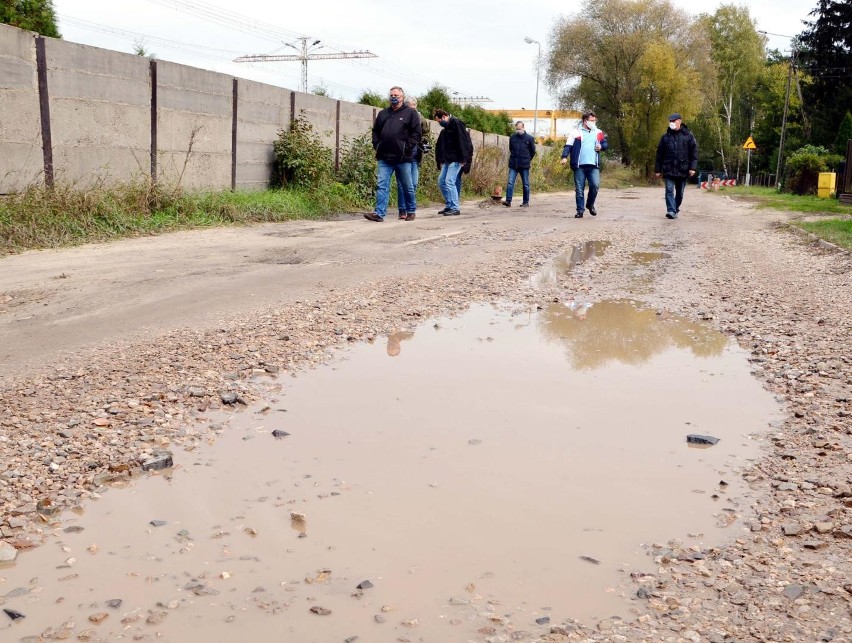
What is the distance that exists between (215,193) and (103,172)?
2.17m

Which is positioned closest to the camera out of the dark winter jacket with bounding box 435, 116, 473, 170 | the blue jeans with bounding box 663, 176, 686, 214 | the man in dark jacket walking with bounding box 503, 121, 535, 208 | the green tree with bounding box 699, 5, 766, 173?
the blue jeans with bounding box 663, 176, 686, 214

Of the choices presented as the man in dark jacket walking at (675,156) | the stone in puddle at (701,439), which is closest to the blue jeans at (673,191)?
the man in dark jacket walking at (675,156)

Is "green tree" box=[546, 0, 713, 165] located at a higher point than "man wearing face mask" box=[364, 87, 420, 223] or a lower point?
higher

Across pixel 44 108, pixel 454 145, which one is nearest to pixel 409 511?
pixel 44 108

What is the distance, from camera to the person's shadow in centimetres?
458

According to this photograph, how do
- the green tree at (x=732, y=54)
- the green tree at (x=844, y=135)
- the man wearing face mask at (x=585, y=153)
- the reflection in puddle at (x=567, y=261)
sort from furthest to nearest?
1. the green tree at (x=732, y=54)
2. the green tree at (x=844, y=135)
3. the man wearing face mask at (x=585, y=153)
4. the reflection in puddle at (x=567, y=261)

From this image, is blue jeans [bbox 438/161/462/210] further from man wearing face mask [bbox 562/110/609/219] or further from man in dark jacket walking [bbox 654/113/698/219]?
man in dark jacket walking [bbox 654/113/698/219]

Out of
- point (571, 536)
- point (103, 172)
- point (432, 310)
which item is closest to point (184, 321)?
point (432, 310)

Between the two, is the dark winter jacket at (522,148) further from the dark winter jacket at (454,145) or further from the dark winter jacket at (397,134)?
the dark winter jacket at (397,134)

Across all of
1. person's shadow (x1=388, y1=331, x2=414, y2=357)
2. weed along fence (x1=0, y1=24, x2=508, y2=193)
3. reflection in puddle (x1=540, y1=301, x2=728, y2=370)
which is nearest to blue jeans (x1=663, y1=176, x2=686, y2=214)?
weed along fence (x1=0, y1=24, x2=508, y2=193)

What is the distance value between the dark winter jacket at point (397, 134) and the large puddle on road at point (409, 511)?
27.6ft

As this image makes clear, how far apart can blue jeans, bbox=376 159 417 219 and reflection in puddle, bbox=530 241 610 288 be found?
372 cm

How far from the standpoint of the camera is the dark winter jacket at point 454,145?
48.8ft

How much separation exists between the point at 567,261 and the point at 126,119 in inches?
234
